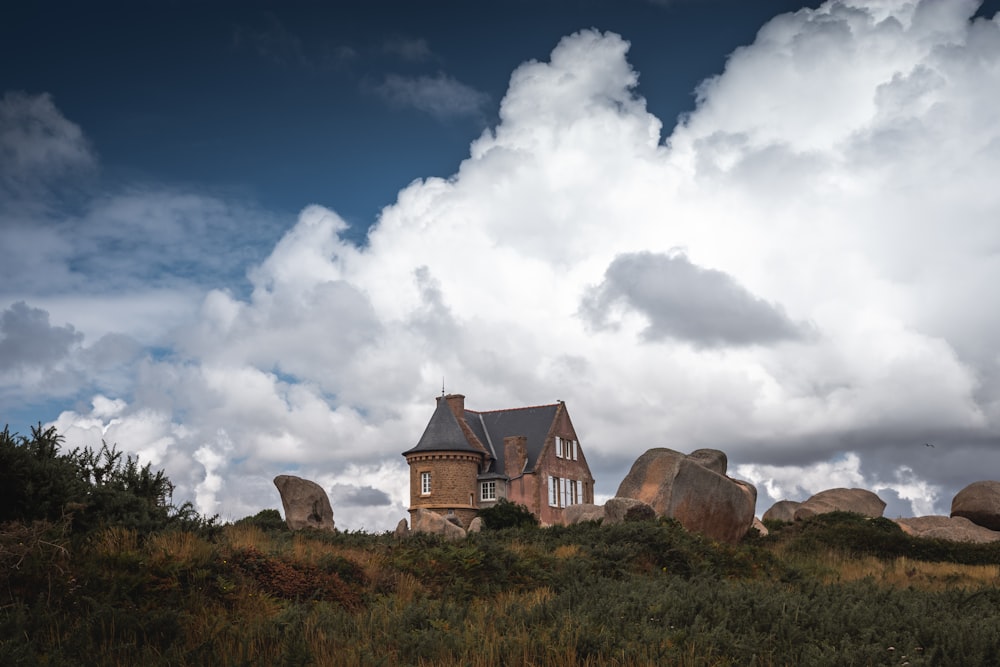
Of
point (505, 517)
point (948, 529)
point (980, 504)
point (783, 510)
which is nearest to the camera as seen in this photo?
point (948, 529)

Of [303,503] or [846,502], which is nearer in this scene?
[303,503]

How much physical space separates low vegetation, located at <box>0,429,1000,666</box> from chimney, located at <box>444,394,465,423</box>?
37128mm

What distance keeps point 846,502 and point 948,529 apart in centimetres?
570

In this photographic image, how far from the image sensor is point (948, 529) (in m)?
34.3

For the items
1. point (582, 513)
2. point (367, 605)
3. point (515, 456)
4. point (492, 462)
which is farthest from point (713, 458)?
point (492, 462)

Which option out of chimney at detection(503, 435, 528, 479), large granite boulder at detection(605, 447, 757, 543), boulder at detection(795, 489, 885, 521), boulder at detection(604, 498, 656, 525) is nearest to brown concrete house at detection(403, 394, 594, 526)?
chimney at detection(503, 435, 528, 479)

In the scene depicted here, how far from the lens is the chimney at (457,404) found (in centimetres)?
5638

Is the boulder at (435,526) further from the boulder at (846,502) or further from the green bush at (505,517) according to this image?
the boulder at (846,502)

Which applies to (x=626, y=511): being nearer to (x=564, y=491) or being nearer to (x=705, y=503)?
(x=705, y=503)

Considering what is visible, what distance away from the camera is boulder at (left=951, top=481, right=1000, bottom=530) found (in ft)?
121

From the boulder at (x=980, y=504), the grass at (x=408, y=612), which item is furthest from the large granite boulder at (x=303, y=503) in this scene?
the boulder at (x=980, y=504)

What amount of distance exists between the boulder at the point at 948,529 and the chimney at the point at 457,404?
27.5 m

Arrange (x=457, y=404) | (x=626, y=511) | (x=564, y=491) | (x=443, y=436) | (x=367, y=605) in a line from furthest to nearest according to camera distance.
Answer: (x=564, y=491) → (x=457, y=404) → (x=443, y=436) → (x=626, y=511) → (x=367, y=605)

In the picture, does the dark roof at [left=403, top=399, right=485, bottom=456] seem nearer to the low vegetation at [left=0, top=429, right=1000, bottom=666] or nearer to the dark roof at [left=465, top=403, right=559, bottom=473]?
the dark roof at [left=465, top=403, right=559, bottom=473]
